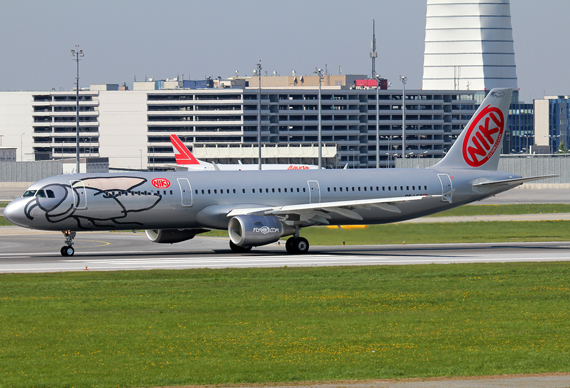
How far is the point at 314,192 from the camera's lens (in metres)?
53.6

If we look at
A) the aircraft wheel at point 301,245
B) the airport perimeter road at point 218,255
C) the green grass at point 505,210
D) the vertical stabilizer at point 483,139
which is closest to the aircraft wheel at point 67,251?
the airport perimeter road at point 218,255

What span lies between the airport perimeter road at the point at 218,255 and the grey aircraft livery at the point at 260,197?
1601 millimetres

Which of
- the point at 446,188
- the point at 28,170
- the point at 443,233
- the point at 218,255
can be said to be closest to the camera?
the point at 218,255

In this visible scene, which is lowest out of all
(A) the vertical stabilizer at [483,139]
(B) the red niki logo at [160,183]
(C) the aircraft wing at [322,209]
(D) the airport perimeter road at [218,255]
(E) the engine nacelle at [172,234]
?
(D) the airport perimeter road at [218,255]

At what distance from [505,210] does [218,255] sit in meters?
51.0

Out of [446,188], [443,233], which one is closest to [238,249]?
[446,188]

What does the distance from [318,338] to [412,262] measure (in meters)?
22.3

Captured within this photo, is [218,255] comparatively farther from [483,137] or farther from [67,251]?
[483,137]

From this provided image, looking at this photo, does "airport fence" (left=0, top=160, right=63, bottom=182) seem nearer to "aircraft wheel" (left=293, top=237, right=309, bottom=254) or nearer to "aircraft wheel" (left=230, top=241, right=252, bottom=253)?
"aircraft wheel" (left=230, top=241, right=252, bottom=253)

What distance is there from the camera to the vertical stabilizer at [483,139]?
191 ft

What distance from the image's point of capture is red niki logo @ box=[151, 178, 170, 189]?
50.3 meters

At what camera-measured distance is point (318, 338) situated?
23891 millimetres

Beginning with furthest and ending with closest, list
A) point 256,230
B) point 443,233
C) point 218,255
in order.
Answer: point 443,233 → point 218,255 → point 256,230

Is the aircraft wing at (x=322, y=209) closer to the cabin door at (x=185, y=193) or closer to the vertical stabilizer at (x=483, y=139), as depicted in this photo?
the cabin door at (x=185, y=193)
